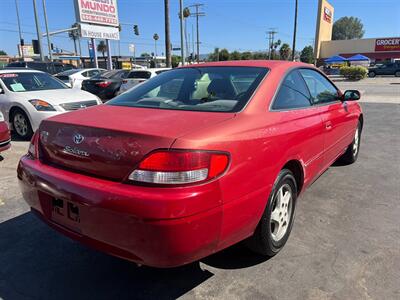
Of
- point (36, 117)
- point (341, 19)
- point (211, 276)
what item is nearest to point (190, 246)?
point (211, 276)

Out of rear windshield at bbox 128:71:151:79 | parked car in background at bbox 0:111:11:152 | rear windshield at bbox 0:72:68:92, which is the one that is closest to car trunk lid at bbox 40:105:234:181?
parked car in background at bbox 0:111:11:152

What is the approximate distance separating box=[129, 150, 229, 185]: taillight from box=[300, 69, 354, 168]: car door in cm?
191

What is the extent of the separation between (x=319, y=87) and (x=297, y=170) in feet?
4.02

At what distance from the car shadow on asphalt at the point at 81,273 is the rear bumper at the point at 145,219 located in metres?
0.48

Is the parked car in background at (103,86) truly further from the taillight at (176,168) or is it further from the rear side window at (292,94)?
Result: the taillight at (176,168)

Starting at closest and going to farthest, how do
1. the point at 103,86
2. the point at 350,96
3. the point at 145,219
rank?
the point at 145,219
the point at 350,96
the point at 103,86

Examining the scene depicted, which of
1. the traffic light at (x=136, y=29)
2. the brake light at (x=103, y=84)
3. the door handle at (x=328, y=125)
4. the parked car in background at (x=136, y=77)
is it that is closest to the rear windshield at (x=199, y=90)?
the door handle at (x=328, y=125)

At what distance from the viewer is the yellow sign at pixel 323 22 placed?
5245 centimetres

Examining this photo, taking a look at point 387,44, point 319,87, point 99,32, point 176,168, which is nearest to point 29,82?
point 319,87

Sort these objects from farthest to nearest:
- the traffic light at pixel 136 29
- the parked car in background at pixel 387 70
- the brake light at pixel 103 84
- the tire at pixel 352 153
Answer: the parked car in background at pixel 387 70 → the traffic light at pixel 136 29 → the brake light at pixel 103 84 → the tire at pixel 352 153

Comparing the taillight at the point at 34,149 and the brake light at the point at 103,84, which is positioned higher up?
the taillight at the point at 34,149

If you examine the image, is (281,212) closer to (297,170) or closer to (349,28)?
(297,170)

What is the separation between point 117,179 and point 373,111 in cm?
1091

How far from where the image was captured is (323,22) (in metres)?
54.9
